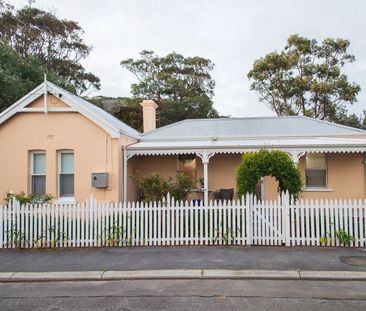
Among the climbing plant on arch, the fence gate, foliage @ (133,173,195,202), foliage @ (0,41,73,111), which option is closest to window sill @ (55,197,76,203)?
foliage @ (133,173,195,202)

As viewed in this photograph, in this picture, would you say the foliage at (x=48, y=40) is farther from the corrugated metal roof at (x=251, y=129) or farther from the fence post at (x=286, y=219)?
the fence post at (x=286, y=219)

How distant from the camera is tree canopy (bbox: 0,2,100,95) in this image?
28.6 m

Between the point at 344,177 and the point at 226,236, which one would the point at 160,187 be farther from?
the point at 344,177

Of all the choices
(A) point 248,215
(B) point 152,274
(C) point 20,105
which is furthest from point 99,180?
(B) point 152,274

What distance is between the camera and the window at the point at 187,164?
15180 mm

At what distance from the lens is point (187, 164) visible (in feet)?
50.1

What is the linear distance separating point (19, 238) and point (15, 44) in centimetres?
2550

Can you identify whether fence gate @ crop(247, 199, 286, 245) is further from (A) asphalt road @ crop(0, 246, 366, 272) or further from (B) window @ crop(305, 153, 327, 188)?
(B) window @ crop(305, 153, 327, 188)

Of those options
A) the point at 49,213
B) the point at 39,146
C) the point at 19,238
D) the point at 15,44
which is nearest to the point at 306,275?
the point at 49,213

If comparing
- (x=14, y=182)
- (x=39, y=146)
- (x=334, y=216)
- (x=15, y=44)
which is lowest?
(x=334, y=216)

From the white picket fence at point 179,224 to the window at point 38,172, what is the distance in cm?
371

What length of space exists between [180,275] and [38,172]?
8.00m

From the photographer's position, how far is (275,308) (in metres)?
5.04

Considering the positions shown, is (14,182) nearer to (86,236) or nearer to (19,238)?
(19,238)
